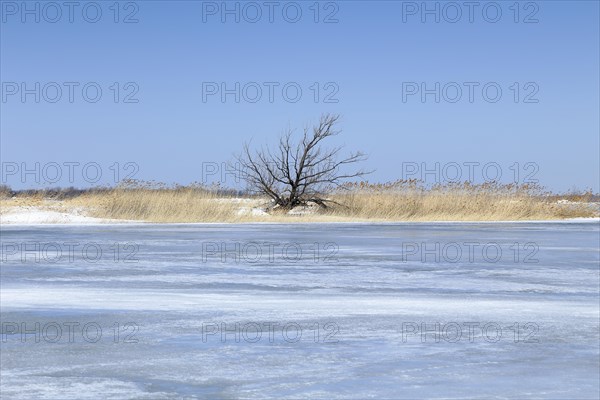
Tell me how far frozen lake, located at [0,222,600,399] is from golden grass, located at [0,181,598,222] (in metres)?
10.1

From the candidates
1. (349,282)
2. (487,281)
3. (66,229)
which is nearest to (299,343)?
(349,282)

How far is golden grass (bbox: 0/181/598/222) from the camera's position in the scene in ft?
70.5

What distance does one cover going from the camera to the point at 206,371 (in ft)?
13.3

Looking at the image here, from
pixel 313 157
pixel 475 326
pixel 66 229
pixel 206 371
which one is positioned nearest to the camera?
pixel 206 371

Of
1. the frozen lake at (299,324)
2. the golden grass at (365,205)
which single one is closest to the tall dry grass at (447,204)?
the golden grass at (365,205)

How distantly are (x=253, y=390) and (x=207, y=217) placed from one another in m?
17.7

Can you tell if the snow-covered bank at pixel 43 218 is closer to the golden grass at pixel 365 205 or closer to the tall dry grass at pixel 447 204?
the golden grass at pixel 365 205

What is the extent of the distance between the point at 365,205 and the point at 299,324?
1846cm

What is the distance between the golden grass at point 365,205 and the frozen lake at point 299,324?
33.2 feet

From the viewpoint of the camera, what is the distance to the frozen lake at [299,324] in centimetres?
383

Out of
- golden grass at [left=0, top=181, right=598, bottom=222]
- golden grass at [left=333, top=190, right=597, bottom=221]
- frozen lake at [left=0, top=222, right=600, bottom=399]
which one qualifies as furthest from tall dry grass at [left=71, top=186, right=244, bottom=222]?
frozen lake at [left=0, top=222, right=600, bottom=399]

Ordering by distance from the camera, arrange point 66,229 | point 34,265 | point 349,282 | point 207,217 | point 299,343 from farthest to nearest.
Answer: point 207,217 → point 66,229 → point 34,265 → point 349,282 → point 299,343

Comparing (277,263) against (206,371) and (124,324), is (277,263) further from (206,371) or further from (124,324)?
→ (206,371)

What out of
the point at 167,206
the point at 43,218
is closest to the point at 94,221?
the point at 43,218
